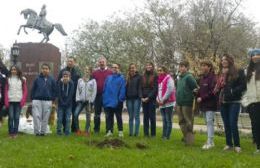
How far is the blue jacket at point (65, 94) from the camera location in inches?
458

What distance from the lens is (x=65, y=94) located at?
11.6m

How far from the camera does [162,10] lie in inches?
1527

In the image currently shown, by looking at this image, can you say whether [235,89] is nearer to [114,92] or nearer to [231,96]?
[231,96]

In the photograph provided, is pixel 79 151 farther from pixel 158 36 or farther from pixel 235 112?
pixel 158 36

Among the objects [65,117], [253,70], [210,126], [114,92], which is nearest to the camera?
[253,70]

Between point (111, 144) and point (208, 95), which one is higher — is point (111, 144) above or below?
below

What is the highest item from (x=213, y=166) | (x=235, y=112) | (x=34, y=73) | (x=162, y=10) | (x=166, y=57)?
(x=162, y=10)

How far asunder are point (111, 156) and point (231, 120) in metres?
2.62

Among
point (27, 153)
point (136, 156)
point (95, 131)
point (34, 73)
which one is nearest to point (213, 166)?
point (136, 156)

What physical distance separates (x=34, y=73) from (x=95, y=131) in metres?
11.4

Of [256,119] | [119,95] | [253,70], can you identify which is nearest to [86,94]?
[119,95]

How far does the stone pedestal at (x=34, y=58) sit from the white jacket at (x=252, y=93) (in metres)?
15.4

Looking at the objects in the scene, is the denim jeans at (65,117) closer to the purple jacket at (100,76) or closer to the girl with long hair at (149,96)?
the purple jacket at (100,76)

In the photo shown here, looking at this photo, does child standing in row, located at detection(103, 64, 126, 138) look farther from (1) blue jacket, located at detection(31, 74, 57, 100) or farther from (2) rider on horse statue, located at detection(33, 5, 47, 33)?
(2) rider on horse statue, located at detection(33, 5, 47, 33)
